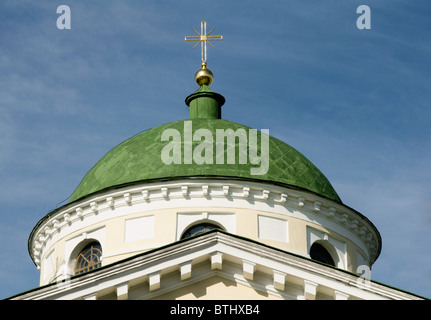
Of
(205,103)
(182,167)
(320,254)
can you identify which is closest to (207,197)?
(182,167)

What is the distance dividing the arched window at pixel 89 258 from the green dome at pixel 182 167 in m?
1.91

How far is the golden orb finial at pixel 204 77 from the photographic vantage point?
118 ft

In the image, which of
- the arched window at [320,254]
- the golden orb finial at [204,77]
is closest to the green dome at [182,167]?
the arched window at [320,254]

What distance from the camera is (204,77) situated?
35844 mm

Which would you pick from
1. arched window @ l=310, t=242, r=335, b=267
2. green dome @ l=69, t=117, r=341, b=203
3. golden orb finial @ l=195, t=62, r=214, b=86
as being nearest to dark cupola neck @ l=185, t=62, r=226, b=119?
golden orb finial @ l=195, t=62, r=214, b=86

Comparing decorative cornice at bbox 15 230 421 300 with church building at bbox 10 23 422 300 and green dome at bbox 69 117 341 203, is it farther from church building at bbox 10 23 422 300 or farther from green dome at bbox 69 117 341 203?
green dome at bbox 69 117 341 203

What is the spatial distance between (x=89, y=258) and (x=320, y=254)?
7.02m

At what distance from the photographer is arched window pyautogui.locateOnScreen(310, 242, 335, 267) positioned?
1104 inches

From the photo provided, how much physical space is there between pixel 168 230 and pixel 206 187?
1.70 m

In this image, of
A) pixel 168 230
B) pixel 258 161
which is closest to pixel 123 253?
pixel 168 230

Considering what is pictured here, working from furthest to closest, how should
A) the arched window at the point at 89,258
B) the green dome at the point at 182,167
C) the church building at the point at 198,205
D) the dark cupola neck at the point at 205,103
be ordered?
1. the dark cupola neck at the point at 205,103
2. the green dome at the point at 182,167
3. the arched window at the point at 89,258
4. the church building at the point at 198,205

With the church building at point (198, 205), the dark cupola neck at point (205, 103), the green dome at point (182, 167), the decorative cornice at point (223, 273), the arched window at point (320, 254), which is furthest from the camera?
the dark cupola neck at point (205, 103)

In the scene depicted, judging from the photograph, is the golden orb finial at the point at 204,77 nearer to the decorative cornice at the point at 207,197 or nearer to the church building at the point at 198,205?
the church building at the point at 198,205

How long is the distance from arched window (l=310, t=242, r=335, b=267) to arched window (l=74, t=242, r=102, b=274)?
6.41 metres
